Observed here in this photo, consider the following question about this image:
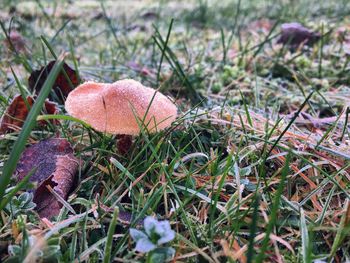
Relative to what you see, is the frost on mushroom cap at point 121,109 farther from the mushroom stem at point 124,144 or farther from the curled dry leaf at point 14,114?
the curled dry leaf at point 14,114

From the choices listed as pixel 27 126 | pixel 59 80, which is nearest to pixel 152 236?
pixel 27 126

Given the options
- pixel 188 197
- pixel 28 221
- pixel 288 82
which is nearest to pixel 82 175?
pixel 28 221

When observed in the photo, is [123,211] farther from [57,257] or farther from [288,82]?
[288,82]

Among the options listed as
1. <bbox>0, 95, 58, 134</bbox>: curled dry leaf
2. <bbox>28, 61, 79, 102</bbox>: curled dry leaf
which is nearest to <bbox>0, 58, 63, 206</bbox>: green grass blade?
<bbox>0, 95, 58, 134</bbox>: curled dry leaf

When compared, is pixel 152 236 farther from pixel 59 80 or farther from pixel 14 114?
pixel 59 80

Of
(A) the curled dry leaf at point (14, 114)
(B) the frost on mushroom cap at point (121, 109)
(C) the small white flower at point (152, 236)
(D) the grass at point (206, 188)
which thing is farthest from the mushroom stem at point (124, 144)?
(C) the small white flower at point (152, 236)

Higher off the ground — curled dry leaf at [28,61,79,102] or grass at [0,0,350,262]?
curled dry leaf at [28,61,79,102]

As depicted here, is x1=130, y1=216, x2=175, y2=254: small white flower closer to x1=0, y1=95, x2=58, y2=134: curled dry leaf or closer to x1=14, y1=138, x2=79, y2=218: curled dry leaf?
x1=14, y1=138, x2=79, y2=218: curled dry leaf
